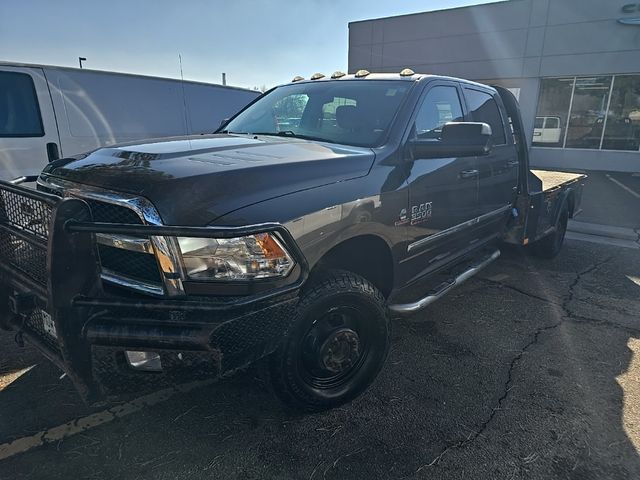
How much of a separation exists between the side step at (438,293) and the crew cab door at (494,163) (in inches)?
15.7

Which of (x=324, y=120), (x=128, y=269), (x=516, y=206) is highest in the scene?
(x=324, y=120)

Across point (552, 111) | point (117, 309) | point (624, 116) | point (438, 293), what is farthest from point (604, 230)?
point (552, 111)

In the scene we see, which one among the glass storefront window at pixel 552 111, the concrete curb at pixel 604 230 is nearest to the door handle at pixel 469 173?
the concrete curb at pixel 604 230

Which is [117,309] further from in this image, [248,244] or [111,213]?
[248,244]

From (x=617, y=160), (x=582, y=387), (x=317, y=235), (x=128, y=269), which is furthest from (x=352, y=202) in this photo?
(x=617, y=160)

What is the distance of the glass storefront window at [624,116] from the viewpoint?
1446 cm

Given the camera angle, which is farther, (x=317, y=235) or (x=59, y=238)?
(x=317, y=235)

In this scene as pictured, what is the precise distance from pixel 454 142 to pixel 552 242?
11.4ft

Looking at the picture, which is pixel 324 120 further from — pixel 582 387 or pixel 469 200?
pixel 582 387

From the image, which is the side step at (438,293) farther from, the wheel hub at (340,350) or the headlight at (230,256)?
the headlight at (230,256)

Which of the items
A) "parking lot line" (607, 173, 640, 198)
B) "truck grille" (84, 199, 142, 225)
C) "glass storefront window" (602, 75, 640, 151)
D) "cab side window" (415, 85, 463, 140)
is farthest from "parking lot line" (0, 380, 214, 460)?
"glass storefront window" (602, 75, 640, 151)

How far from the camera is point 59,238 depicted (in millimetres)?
1797

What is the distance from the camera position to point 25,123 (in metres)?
5.69

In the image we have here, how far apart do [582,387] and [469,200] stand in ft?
5.23
